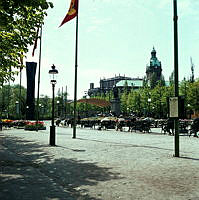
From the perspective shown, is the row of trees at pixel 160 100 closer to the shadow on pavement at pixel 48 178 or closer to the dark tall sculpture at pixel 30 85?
the dark tall sculpture at pixel 30 85

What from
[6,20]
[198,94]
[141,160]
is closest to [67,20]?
[6,20]

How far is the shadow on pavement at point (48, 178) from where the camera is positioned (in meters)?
5.51

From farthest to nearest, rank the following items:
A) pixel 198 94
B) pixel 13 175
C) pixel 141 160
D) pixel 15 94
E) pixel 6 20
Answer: pixel 15 94 < pixel 198 94 < pixel 141 160 < pixel 6 20 < pixel 13 175

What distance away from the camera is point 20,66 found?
1712 cm

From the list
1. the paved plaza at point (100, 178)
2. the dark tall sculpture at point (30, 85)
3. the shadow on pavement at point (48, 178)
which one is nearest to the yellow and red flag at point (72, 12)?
the paved plaza at point (100, 178)

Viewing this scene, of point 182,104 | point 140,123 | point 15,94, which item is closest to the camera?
point 182,104

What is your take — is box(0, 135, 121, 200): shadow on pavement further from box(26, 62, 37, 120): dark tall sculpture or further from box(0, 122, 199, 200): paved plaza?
box(26, 62, 37, 120): dark tall sculpture

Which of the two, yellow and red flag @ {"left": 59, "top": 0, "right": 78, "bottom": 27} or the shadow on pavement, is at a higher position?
yellow and red flag @ {"left": 59, "top": 0, "right": 78, "bottom": 27}

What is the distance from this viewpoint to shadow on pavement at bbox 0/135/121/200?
18.1 feet

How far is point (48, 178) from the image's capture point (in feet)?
23.1

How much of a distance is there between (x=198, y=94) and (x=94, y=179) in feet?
185

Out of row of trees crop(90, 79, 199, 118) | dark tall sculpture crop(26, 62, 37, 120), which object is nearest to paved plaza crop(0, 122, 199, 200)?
dark tall sculpture crop(26, 62, 37, 120)

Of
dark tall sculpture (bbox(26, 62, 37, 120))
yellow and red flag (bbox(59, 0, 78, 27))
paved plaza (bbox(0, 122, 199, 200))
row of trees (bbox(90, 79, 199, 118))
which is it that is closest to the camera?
paved plaza (bbox(0, 122, 199, 200))

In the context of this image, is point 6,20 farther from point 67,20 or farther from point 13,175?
point 67,20
